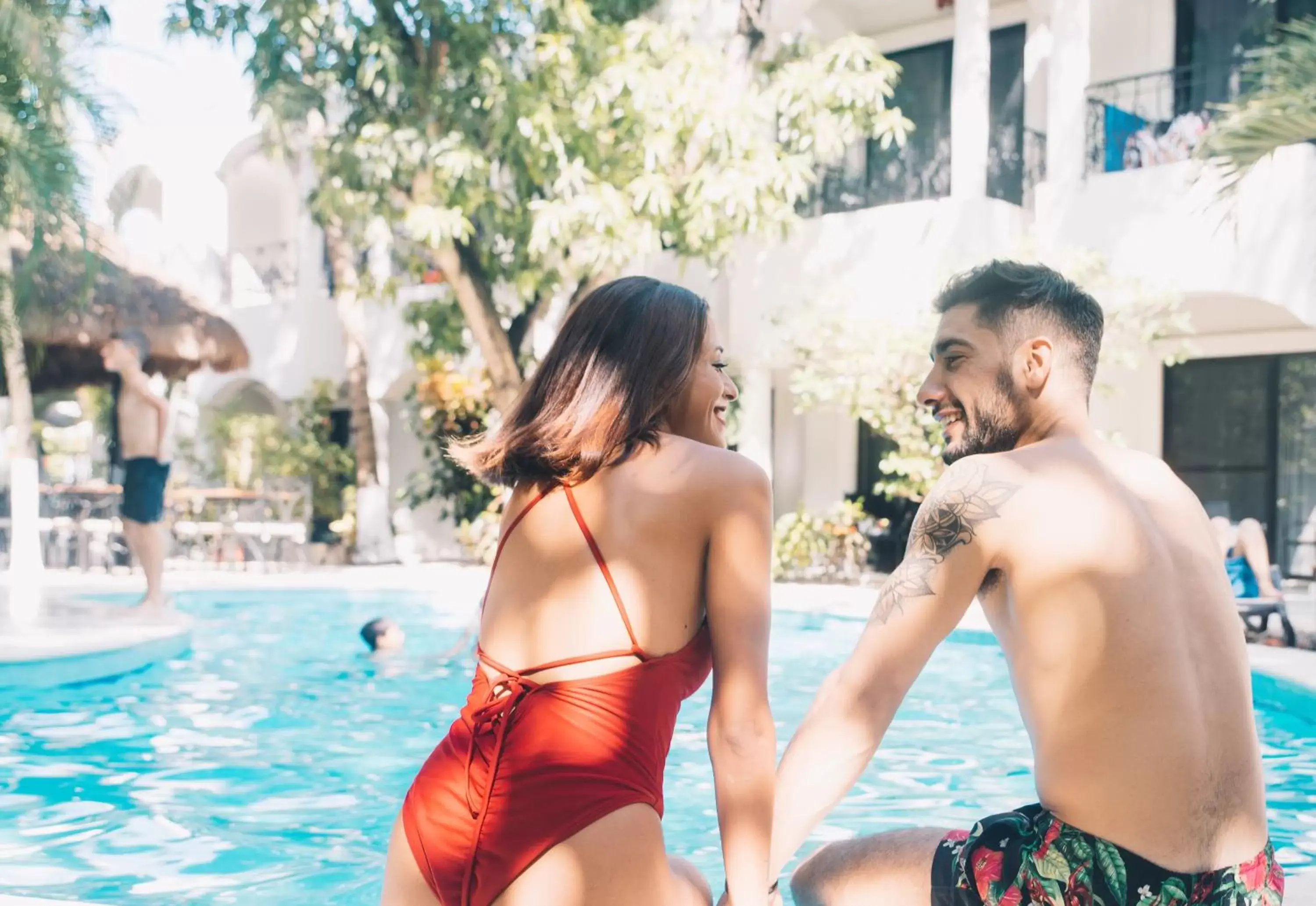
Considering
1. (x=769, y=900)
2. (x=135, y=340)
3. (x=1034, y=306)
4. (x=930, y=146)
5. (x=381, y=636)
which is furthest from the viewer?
(x=930, y=146)

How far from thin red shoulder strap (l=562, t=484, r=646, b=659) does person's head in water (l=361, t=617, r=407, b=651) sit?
24.2ft

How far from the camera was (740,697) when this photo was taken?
1.89m

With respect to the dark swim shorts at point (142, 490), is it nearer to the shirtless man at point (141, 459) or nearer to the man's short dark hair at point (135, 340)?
the shirtless man at point (141, 459)

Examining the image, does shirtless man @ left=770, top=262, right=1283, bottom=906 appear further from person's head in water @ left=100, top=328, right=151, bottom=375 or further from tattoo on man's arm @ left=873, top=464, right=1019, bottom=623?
person's head in water @ left=100, top=328, right=151, bottom=375

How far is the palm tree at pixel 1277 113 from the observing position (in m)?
7.80

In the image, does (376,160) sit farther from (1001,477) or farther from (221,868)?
(1001,477)

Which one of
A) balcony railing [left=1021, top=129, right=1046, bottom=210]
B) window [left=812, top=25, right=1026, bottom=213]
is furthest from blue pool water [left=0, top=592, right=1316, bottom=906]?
window [left=812, top=25, right=1026, bottom=213]

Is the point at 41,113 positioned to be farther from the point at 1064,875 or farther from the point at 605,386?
the point at 1064,875

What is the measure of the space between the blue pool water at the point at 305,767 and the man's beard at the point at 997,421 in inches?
113

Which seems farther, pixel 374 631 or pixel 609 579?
pixel 374 631

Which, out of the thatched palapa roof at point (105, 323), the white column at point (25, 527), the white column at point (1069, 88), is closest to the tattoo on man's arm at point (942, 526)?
the thatched palapa roof at point (105, 323)

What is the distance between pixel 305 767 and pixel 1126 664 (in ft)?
15.9

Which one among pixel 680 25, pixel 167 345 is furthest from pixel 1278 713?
pixel 167 345

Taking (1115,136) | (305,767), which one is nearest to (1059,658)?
(305,767)
